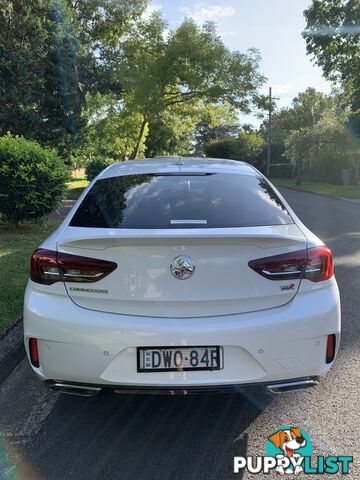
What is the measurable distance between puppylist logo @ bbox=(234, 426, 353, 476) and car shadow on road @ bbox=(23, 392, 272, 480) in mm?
95

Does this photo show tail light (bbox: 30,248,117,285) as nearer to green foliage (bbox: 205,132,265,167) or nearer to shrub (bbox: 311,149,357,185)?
shrub (bbox: 311,149,357,185)

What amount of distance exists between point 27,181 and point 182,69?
57.8ft

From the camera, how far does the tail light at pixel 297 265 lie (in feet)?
8.50

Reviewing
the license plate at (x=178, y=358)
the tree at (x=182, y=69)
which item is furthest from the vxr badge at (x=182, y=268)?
the tree at (x=182, y=69)

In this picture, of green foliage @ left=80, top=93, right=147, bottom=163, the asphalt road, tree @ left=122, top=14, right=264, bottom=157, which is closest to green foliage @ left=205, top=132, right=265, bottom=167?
tree @ left=122, top=14, right=264, bottom=157

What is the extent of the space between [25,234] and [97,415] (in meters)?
6.49

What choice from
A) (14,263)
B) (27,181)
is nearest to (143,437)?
(14,263)

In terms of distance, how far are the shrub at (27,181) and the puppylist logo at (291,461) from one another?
696 centimetres

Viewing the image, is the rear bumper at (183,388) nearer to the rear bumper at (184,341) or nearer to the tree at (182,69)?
the rear bumper at (184,341)

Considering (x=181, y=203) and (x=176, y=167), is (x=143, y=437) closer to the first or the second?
(x=181, y=203)

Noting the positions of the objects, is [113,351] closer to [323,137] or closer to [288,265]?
[288,265]

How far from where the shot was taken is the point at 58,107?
2103 centimetres

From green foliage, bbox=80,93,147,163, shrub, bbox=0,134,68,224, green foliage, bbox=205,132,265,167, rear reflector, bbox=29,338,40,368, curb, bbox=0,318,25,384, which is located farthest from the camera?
green foliage, bbox=205,132,265,167

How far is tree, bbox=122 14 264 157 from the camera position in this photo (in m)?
23.2
